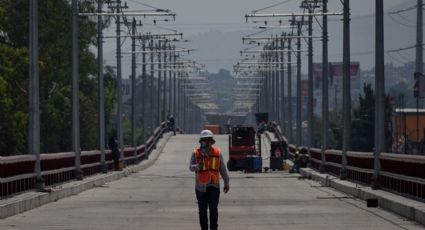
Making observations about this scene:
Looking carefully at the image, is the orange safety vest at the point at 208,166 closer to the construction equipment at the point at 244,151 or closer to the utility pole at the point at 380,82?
the utility pole at the point at 380,82

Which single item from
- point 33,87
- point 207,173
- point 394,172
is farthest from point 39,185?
point 207,173

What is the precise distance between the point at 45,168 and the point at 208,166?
2101 centimetres

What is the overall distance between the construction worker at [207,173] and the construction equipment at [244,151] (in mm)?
53480

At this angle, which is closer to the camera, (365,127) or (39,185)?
(39,185)

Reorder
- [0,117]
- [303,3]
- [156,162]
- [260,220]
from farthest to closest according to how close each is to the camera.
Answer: [156,162], [0,117], [303,3], [260,220]

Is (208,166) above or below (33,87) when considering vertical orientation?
below

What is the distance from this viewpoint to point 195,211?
34.8 m

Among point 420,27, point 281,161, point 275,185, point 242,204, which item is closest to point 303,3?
point 281,161

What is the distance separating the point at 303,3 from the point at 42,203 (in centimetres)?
4452

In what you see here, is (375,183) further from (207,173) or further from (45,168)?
(207,173)

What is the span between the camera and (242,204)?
38469 millimetres

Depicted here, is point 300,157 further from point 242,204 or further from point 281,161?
point 242,204

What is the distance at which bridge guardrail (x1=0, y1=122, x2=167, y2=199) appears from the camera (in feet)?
119

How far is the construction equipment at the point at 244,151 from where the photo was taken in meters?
78.7
